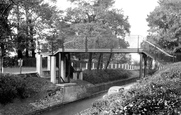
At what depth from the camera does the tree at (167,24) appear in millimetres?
29141

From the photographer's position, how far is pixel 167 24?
31047 mm

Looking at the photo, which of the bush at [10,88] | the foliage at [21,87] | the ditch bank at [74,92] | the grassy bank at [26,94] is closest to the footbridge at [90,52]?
the ditch bank at [74,92]

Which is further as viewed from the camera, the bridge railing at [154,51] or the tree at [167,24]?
the tree at [167,24]

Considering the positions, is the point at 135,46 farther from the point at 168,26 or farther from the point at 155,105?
the point at 155,105

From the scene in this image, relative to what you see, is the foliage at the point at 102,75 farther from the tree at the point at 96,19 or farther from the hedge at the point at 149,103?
the hedge at the point at 149,103

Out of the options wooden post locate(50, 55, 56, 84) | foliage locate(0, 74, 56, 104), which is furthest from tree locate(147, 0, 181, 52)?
foliage locate(0, 74, 56, 104)

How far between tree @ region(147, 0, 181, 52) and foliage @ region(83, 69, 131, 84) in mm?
9511

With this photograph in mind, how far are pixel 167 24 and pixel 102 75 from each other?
1216 centimetres

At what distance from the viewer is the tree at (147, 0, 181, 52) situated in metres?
29.1

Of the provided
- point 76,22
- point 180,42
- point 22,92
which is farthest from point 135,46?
point 76,22

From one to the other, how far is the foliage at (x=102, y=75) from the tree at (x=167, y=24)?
31.2 feet

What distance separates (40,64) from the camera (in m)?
25.6

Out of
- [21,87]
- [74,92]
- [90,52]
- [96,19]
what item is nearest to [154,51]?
[90,52]

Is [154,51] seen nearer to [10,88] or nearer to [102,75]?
[10,88]
